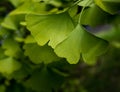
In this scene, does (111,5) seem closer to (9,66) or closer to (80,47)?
(80,47)

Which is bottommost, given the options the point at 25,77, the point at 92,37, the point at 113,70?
the point at 113,70

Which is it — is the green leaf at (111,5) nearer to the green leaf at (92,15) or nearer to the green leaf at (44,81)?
the green leaf at (92,15)

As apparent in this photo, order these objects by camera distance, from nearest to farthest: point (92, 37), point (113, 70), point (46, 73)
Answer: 1. point (92, 37)
2. point (46, 73)
3. point (113, 70)

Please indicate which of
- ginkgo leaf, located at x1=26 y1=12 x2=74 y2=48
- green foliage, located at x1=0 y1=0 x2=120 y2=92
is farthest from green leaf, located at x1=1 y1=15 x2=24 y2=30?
ginkgo leaf, located at x1=26 y1=12 x2=74 y2=48

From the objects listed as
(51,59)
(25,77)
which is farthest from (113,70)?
(51,59)

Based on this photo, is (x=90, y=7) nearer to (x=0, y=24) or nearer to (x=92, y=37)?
(x=92, y=37)

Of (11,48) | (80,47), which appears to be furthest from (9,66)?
(80,47)

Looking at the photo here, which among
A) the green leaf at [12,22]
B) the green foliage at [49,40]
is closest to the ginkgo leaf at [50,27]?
the green foliage at [49,40]

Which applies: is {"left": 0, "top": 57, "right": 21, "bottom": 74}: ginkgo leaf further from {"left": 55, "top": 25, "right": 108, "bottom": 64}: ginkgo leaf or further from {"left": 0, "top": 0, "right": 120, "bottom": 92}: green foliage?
{"left": 55, "top": 25, "right": 108, "bottom": 64}: ginkgo leaf
